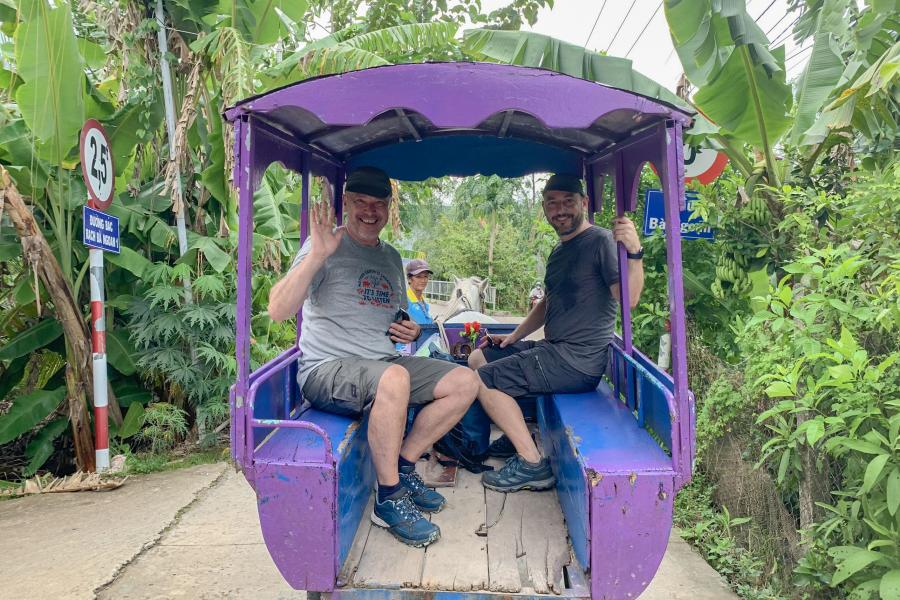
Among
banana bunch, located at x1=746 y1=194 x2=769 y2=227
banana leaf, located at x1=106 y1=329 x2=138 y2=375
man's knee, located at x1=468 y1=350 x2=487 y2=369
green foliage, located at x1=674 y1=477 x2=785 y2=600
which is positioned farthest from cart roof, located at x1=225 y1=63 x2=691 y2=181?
banana leaf, located at x1=106 y1=329 x2=138 y2=375

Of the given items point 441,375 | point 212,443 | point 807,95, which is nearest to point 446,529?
point 441,375

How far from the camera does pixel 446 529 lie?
266 cm

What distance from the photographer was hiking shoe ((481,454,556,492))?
9.86 feet

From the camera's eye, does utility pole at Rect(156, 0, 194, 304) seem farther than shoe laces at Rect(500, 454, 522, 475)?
Yes

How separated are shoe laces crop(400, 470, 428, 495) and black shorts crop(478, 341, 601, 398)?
0.65m

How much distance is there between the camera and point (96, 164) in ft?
15.7

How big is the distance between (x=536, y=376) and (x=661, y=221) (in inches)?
59.0

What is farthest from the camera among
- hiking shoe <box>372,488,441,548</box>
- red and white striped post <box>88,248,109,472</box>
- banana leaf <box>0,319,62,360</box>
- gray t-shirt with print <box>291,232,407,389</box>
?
banana leaf <box>0,319,62,360</box>

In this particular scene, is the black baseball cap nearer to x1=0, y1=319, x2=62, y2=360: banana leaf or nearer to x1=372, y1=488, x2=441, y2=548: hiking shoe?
x1=372, y1=488, x2=441, y2=548: hiking shoe

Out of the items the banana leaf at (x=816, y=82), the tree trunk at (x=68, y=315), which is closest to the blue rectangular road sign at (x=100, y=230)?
the tree trunk at (x=68, y=315)

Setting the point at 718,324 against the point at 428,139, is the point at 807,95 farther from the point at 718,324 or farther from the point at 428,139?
the point at 428,139

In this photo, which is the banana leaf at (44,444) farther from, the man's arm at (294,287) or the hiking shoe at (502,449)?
the hiking shoe at (502,449)

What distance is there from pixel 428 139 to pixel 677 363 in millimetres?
2003

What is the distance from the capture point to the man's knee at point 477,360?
13.2 ft
